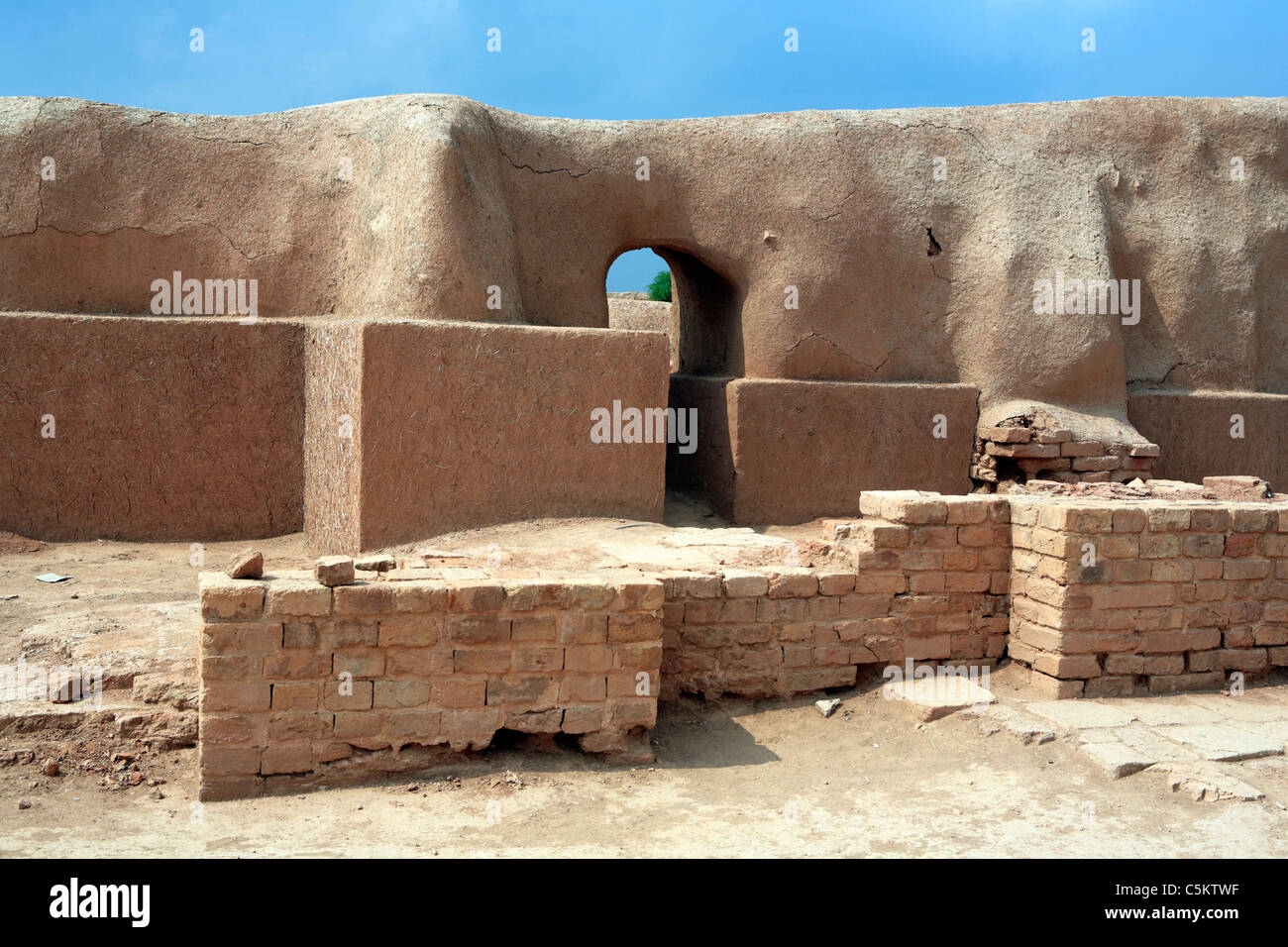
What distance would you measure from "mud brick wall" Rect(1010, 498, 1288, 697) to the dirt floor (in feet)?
0.84

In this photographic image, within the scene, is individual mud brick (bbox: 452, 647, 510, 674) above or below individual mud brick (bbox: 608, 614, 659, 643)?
below

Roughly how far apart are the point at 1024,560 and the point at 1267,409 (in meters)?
6.87

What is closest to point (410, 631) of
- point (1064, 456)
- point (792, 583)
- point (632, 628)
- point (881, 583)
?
point (632, 628)

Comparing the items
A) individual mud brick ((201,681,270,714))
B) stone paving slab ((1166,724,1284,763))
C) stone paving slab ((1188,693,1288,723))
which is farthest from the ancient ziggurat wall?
stone paving slab ((1166,724,1284,763))

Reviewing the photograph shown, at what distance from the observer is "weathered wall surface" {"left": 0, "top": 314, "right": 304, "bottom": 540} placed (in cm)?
866

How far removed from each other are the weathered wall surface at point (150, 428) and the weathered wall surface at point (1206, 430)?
27.1 feet

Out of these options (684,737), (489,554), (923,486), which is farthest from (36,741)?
(923,486)

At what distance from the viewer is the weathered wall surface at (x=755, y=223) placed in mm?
9445

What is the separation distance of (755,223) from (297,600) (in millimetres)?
7098

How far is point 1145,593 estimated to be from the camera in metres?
6.09

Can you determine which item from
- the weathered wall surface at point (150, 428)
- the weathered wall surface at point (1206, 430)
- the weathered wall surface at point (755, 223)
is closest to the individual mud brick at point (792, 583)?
the weathered wall surface at point (755, 223)

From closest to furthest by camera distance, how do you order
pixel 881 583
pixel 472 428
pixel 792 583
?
pixel 792 583 → pixel 881 583 → pixel 472 428

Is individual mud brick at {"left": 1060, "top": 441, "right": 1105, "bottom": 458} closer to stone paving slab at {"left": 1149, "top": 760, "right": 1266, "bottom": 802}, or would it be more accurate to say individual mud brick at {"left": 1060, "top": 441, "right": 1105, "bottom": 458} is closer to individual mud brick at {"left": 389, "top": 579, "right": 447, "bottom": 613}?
stone paving slab at {"left": 1149, "top": 760, "right": 1266, "bottom": 802}

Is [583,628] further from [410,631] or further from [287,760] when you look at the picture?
[287,760]
